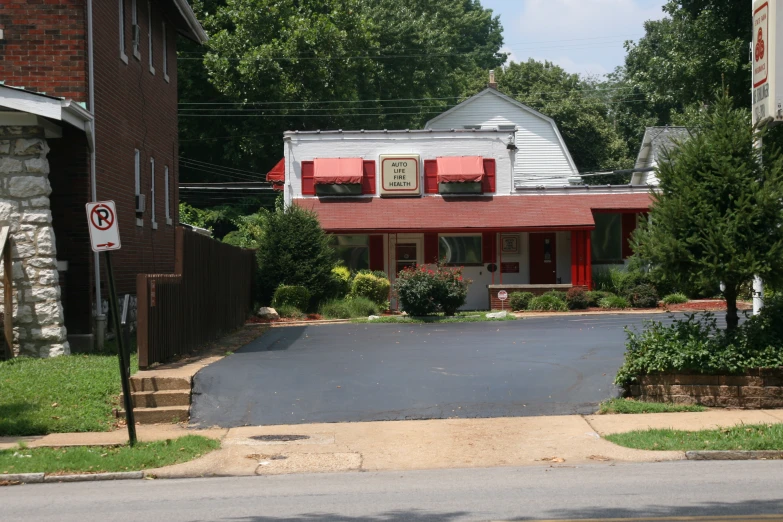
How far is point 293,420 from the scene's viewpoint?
12586 mm

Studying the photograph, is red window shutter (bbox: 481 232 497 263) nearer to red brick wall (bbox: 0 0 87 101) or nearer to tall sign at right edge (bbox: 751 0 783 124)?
tall sign at right edge (bbox: 751 0 783 124)

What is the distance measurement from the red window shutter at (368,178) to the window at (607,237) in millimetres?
7814

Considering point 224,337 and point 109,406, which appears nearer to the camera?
point 109,406

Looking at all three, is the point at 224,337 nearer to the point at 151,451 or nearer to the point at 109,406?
the point at 109,406

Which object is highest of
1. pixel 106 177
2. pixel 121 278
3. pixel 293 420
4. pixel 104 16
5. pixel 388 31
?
pixel 388 31

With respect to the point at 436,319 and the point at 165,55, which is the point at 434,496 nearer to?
the point at 436,319

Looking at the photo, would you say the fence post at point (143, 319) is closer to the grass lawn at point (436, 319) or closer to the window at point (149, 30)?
the window at point (149, 30)

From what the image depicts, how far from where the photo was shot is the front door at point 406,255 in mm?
32656

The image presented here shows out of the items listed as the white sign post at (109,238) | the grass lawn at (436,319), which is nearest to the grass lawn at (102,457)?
the white sign post at (109,238)

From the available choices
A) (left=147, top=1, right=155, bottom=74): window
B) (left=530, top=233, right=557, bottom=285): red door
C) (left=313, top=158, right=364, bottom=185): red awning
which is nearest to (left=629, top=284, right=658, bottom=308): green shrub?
(left=530, top=233, right=557, bottom=285): red door

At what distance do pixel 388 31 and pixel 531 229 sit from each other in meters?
21.9

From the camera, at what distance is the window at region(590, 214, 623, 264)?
33.1m

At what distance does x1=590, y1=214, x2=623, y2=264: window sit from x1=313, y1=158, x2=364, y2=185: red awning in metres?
8.36

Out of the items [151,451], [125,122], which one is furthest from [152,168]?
[151,451]
